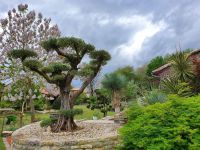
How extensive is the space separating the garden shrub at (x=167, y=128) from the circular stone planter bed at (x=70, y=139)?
79.9 inches

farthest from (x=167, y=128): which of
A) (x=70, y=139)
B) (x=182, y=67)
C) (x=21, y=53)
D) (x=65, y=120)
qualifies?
(x=182, y=67)

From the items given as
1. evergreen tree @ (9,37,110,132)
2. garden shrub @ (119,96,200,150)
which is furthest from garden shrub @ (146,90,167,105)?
garden shrub @ (119,96,200,150)

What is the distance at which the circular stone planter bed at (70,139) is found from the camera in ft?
40.0

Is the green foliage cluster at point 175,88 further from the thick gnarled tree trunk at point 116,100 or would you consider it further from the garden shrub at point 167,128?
the garden shrub at point 167,128

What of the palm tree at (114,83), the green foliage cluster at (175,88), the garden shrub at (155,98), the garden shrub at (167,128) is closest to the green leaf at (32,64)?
the garden shrub at (155,98)

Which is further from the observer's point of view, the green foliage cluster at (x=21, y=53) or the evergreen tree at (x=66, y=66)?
the green foliage cluster at (x=21, y=53)

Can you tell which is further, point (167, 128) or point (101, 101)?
point (101, 101)

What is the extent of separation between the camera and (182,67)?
69.6 feet

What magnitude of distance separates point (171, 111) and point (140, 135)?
1076mm

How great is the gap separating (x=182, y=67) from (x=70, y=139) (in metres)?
10.8

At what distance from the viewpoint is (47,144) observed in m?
12.3

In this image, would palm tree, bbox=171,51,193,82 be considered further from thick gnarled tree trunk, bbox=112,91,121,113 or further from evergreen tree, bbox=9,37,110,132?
evergreen tree, bbox=9,37,110,132

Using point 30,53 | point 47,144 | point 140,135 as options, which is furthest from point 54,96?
point 140,135

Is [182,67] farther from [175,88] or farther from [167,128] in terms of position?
[167,128]
